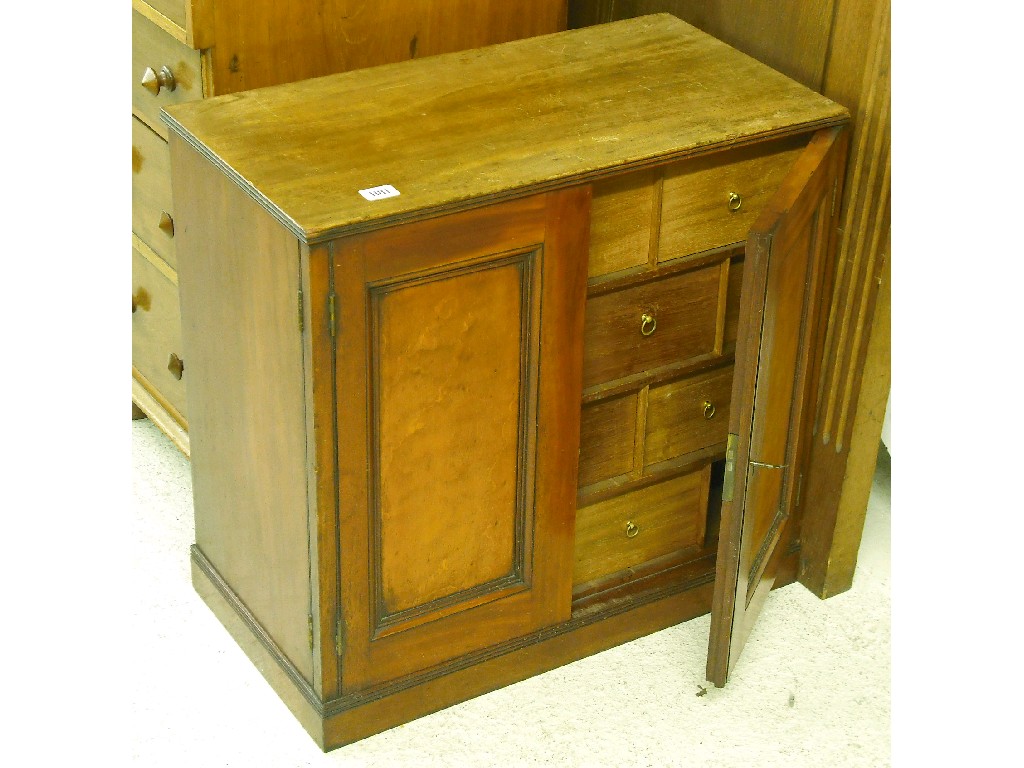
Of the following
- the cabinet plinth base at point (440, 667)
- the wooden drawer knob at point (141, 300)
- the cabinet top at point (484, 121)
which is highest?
the cabinet top at point (484, 121)

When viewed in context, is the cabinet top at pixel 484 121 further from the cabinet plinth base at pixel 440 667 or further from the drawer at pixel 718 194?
the cabinet plinth base at pixel 440 667

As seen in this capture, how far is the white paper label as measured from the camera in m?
2.26

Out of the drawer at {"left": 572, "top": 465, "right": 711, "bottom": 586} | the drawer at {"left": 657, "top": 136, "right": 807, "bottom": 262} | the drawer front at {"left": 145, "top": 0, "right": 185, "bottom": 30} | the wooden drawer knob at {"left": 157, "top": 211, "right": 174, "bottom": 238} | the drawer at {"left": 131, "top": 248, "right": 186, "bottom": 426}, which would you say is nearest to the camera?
the drawer at {"left": 657, "top": 136, "right": 807, "bottom": 262}

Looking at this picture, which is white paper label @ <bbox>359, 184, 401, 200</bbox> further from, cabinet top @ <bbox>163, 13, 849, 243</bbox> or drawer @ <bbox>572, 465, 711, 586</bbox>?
drawer @ <bbox>572, 465, 711, 586</bbox>

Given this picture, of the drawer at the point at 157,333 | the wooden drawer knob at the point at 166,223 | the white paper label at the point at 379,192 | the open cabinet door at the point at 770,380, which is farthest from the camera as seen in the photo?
the drawer at the point at 157,333

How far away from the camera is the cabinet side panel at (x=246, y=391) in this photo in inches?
92.5

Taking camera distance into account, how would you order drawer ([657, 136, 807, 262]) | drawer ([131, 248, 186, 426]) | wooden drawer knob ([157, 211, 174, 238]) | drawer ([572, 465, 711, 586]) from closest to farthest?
drawer ([657, 136, 807, 262])
drawer ([572, 465, 711, 586])
wooden drawer knob ([157, 211, 174, 238])
drawer ([131, 248, 186, 426])

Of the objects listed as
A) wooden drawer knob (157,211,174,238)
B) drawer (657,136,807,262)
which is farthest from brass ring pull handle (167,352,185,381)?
drawer (657,136,807,262)

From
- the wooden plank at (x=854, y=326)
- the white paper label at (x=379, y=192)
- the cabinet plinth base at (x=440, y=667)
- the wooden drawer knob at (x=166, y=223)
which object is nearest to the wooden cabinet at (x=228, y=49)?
the wooden drawer knob at (x=166, y=223)

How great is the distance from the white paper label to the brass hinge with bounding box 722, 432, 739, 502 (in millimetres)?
677

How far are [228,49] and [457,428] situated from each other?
0.81 metres

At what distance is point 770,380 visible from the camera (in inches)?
102

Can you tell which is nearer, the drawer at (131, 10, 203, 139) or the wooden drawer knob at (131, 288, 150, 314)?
the drawer at (131, 10, 203, 139)

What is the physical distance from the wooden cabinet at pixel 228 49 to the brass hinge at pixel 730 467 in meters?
0.97
